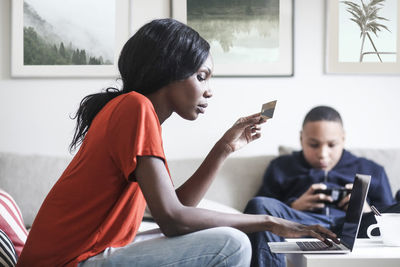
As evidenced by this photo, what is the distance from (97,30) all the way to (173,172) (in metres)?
0.92

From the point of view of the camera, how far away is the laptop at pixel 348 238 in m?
1.46

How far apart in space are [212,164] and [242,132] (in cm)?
18

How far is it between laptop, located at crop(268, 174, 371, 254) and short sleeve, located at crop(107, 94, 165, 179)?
50 cm

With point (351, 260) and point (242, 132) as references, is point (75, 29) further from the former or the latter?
point (351, 260)

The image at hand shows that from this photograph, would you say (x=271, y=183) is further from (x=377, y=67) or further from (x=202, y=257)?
(x=202, y=257)

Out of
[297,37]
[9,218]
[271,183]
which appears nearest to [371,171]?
[271,183]

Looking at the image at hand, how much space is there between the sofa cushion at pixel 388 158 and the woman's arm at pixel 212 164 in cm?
114

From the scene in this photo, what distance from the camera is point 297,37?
2.98 m

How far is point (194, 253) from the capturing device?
1207mm

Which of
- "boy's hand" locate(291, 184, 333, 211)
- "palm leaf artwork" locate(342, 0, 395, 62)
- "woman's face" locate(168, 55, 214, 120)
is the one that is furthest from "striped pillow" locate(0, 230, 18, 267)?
"palm leaf artwork" locate(342, 0, 395, 62)

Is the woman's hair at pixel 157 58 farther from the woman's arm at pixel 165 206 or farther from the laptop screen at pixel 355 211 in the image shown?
the laptop screen at pixel 355 211

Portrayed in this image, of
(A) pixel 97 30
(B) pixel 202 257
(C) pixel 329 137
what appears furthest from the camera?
(A) pixel 97 30

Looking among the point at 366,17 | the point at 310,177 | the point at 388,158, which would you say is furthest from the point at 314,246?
the point at 366,17

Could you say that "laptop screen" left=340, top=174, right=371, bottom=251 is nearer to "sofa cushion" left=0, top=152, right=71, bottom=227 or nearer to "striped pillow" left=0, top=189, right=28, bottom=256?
"striped pillow" left=0, top=189, right=28, bottom=256
